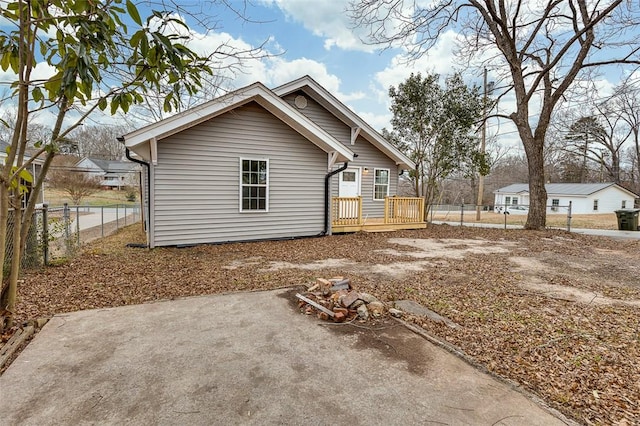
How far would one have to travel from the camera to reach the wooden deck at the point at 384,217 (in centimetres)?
1077

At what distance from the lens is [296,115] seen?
28.5 ft

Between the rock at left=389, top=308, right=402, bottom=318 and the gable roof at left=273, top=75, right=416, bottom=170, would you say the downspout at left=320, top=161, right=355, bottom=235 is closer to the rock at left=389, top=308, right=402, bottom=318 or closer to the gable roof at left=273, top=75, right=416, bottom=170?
the gable roof at left=273, top=75, right=416, bottom=170

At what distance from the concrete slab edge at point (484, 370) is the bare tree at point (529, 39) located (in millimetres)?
11227

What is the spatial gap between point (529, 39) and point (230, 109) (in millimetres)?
12710

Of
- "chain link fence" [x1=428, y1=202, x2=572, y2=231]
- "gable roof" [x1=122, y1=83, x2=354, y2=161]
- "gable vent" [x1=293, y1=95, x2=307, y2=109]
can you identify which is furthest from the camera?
"chain link fence" [x1=428, y1=202, x2=572, y2=231]

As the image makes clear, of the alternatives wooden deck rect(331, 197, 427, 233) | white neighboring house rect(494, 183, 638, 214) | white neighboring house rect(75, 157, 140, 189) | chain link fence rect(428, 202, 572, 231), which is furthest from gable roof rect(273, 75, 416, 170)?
white neighboring house rect(75, 157, 140, 189)

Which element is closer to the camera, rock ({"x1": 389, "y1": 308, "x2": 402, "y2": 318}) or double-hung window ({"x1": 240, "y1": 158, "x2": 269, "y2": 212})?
rock ({"x1": 389, "y1": 308, "x2": 402, "y2": 318})

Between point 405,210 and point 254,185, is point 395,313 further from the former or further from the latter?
point 405,210

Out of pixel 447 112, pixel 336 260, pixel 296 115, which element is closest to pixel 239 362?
pixel 336 260

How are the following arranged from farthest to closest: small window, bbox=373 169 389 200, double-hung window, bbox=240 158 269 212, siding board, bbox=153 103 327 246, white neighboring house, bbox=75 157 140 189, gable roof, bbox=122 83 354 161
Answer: white neighboring house, bbox=75 157 140 189 → small window, bbox=373 169 389 200 → double-hung window, bbox=240 158 269 212 → siding board, bbox=153 103 327 246 → gable roof, bbox=122 83 354 161

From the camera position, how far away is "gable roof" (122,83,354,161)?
6.98 meters

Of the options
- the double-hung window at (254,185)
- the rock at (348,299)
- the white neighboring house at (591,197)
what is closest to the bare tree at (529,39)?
the double-hung window at (254,185)

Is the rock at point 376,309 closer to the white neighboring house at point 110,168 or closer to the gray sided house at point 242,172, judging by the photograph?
the gray sided house at point 242,172

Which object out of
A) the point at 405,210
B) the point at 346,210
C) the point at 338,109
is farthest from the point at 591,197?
the point at 346,210
